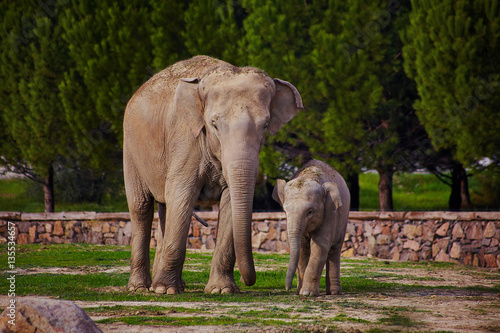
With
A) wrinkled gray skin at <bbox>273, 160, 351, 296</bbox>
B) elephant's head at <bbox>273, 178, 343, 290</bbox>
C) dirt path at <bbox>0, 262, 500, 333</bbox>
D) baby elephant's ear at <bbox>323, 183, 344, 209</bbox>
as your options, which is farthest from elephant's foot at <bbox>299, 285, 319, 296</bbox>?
baby elephant's ear at <bbox>323, 183, 344, 209</bbox>

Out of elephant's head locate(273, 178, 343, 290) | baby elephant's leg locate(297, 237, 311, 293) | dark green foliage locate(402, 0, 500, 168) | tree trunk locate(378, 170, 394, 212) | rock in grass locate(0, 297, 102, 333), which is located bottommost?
rock in grass locate(0, 297, 102, 333)

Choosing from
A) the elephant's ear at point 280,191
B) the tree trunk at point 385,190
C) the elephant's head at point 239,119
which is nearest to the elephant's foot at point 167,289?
Answer: the elephant's head at point 239,119

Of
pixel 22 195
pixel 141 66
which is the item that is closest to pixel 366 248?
pixel 141 66

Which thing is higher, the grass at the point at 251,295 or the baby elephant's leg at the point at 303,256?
the baby elephant's leg at the point at 303,256

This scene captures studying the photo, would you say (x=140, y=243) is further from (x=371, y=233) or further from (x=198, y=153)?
(x=371, y=233)

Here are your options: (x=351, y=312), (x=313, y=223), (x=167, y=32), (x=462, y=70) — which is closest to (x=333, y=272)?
(x=313, y=223)

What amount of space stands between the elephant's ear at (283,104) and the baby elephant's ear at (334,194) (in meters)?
1.04

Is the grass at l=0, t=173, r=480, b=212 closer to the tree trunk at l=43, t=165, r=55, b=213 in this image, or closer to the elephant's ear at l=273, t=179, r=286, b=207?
the tree trunk at l=43, t=165, r=55, b=213

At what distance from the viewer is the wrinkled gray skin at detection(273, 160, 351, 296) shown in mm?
8648

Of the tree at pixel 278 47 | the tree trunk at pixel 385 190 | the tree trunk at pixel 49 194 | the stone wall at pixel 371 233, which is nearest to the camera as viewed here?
the stone wall at pixel 371 233

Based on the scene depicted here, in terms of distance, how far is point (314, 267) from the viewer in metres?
8.84

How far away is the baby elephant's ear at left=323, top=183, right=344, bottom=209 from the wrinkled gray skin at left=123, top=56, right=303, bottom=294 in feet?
3.43

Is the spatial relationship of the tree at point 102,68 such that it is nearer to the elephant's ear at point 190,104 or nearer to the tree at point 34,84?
the tree at point 34,84

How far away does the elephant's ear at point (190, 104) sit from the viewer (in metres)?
9.02
